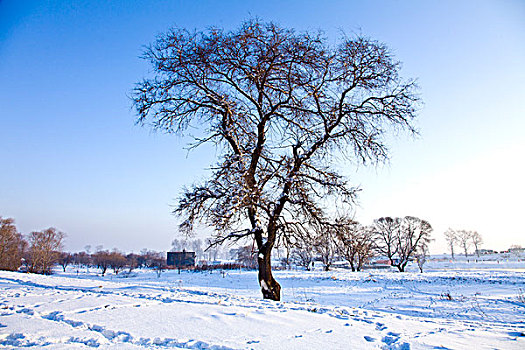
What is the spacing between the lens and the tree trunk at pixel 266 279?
8859 millimetres

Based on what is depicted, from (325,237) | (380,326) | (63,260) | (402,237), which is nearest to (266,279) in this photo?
(325,237)

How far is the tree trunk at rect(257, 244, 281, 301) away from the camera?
8859 mm

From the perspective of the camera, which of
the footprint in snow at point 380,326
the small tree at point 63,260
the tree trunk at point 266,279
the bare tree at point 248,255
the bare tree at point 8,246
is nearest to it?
the footprint in snow at point 380,326

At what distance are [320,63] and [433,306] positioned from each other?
11.5m

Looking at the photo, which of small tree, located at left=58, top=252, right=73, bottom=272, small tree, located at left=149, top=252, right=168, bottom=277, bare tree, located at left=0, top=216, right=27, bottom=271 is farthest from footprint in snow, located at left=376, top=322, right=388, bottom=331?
small tree, located at left=58, top=252, right=73, bottom=272

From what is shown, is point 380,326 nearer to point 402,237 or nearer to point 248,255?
point 248,255

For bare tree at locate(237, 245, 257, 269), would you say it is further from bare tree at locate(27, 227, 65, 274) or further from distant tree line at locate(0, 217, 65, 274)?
bare tree at locate(27, 227, 65, 274)

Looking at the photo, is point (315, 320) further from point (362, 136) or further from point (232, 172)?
point (362, 136)

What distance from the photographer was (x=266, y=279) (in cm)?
902

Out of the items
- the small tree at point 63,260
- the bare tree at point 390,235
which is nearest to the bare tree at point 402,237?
the bare tree at point 390,235

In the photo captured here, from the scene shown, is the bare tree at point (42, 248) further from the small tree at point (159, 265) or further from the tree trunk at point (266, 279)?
the tree trunk at point (266, 279)

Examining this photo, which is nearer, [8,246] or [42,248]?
[8,246]

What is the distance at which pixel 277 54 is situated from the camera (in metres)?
8.24

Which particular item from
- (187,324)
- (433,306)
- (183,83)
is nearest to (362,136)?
(183,83)
